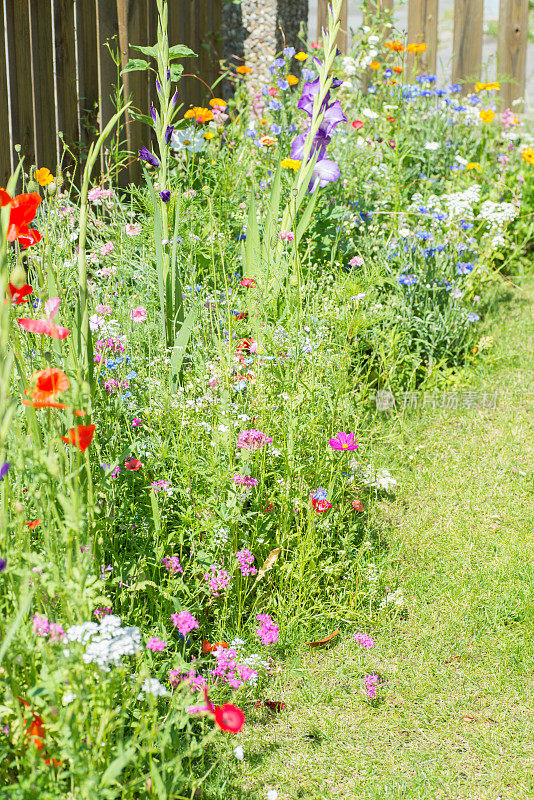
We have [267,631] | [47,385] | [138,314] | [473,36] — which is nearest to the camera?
[47,385]

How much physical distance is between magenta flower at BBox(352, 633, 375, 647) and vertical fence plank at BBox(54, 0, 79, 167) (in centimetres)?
266

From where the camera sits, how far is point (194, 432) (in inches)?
89.4

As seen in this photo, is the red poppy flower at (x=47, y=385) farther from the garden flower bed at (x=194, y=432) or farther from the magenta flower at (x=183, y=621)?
the magenta flower at (x=183, y=621)

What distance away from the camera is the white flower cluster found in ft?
A: 4.50

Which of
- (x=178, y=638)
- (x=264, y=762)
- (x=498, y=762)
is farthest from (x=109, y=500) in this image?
(x=498, y=762)

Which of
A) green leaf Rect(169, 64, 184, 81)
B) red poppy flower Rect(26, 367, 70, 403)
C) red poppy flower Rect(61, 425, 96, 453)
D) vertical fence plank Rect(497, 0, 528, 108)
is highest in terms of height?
vertical fence plank Rect(497, 0, 528, 108)

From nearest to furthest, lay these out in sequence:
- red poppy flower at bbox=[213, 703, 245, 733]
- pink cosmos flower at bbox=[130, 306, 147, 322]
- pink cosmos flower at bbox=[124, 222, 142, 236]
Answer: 1. red poppy flower at bbox=[213, 703, 245, 733]
2. pink cosmos flower at bbox=[130, 306, 147, 322]
3. pink cosmos flower at bbox=[124, 222, 142, 236]

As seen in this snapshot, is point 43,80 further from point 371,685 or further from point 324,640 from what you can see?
point 371,685

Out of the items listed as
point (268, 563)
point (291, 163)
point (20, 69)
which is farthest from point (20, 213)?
point (20, 69)

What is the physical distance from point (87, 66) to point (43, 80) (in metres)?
0.30

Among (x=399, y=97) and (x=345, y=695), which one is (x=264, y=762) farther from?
(x=399, y=97)

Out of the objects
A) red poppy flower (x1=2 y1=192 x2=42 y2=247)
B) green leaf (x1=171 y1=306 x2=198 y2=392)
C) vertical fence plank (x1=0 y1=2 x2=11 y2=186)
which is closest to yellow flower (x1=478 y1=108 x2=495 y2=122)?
vertical fence plank (x1=0 y1=2 x2=11 y2=186)

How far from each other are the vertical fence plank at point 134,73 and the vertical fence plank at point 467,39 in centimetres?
284

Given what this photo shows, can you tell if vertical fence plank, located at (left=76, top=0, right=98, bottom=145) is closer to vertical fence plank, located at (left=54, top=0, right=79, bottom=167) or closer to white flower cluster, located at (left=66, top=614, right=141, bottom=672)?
vertical fence plank, located at (left=54, top=0, right=79, bottom=167)
